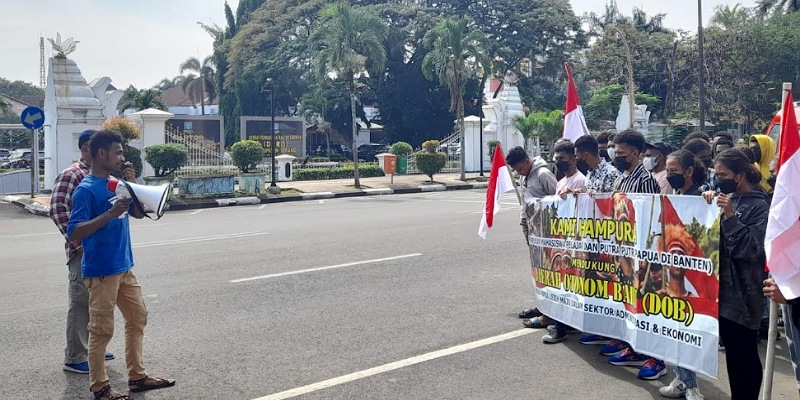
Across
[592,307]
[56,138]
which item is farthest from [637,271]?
[56,138]

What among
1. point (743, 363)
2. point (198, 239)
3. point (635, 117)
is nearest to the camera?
point (743, 363)

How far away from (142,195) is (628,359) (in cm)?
373

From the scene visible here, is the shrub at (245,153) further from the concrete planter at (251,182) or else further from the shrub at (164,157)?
the shrub at (164,157)

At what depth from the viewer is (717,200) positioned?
173 inches

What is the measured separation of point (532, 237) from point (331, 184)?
2156cm

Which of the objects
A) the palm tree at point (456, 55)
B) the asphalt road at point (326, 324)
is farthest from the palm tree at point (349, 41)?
the asphalt road at point (326, 324)

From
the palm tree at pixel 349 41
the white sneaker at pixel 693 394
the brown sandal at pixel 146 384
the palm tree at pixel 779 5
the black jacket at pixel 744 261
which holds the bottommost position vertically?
the brown sandal at pixel 146 384

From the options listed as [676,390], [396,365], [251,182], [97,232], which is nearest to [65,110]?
[251,182]

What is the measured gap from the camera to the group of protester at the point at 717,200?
4.36 m

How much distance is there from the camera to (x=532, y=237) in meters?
6.69

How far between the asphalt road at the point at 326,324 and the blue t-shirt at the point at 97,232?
93 cm

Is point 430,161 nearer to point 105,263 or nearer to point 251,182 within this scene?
point 251,182

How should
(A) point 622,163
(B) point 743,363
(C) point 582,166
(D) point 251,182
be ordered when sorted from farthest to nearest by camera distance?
1. (D) point 251,182
2. (C) point 582,166
3. (A) point 622,163
4. (B) point 743,363

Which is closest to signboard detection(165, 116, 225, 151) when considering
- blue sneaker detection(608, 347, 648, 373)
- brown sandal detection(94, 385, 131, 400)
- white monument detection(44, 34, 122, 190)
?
white monument detection(44, 34, 122, 190)
